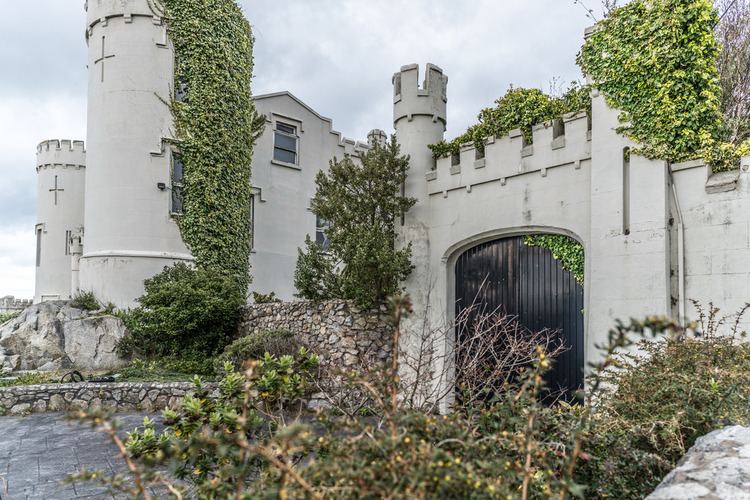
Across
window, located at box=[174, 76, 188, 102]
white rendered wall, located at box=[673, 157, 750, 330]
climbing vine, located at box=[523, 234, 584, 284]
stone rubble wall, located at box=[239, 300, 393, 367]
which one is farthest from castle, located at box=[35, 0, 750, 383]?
stone rubble wall, located at box=[239, 300, 393, 367]

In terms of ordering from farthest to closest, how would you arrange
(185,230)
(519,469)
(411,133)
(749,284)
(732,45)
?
1. (185,230)
2. (732,45)
3. (411,133)
4. (749,284)
5. (519,469)

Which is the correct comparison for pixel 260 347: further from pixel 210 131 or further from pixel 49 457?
pixel 210 131

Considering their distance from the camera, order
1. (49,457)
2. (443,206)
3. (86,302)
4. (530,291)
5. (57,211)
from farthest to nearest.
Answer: (57,211) → (86,302) → (443,206) → (530,291) → (49,457)

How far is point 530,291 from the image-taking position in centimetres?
806

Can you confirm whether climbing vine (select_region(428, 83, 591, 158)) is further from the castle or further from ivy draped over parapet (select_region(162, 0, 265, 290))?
ivy draped over parapet (select_region(162, 0, 265, 290))

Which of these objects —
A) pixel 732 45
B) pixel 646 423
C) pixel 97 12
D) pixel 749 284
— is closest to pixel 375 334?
pixel 749 284

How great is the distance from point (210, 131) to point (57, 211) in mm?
8655

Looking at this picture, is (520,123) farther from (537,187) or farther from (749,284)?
(749,284)

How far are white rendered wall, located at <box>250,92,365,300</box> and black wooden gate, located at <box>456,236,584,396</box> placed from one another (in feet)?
24.8

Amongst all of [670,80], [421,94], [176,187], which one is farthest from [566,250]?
[176,187]

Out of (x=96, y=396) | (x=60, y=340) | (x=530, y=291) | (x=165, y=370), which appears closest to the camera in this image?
(x=530, y=291)

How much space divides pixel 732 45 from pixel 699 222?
7473 millimetres

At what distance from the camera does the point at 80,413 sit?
5.92 ft

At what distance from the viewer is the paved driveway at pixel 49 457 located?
4.89 meters
